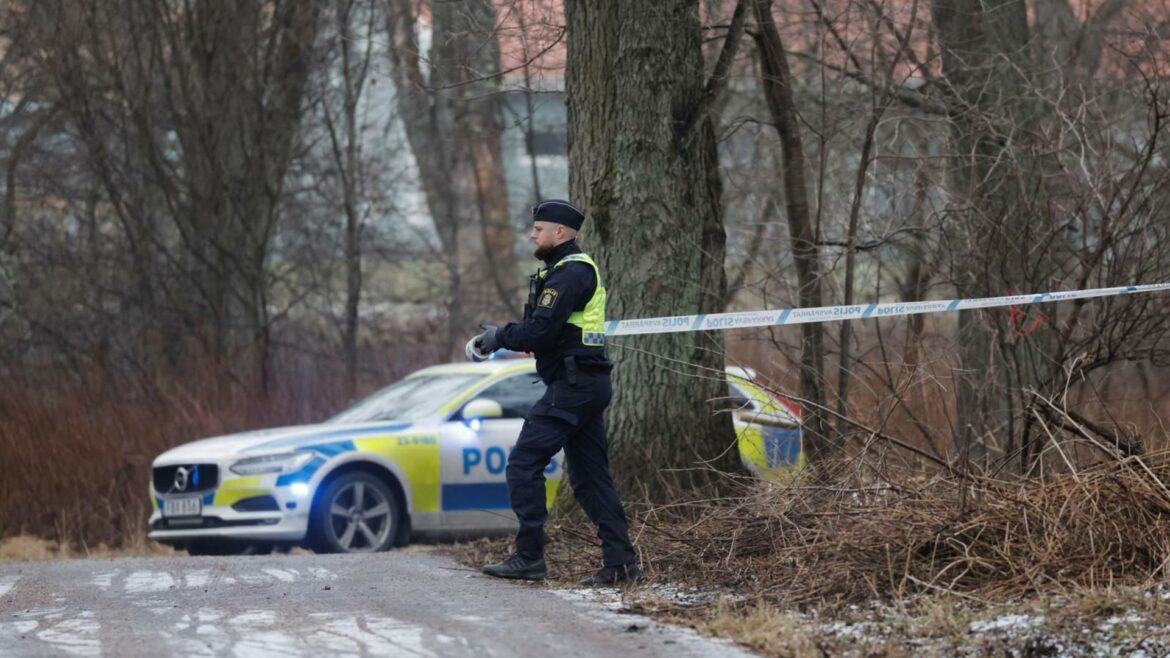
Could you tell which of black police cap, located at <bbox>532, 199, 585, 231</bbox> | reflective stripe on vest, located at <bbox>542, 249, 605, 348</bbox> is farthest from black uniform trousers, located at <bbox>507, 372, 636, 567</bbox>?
black police cap, located at <bbox>532, 199, 585, 231</bbox>

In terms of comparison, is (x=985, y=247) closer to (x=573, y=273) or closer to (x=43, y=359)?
(x=573, y=273)

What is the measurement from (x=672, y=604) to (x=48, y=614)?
259 centimetres

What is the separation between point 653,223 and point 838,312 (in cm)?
135

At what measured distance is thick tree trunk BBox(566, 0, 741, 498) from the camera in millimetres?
9844

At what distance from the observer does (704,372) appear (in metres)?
10.0

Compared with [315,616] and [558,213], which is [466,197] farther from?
[315,616]

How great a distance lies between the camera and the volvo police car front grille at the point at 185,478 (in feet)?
39.8

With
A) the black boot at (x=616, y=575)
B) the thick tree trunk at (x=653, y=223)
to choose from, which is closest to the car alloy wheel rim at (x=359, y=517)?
the thick tree trunk at (x=653, y=223)

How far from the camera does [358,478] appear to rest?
12.2 m

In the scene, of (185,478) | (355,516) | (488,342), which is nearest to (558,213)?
(488,342)

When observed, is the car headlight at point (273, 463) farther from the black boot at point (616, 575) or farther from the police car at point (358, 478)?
the black boot at point (616, 575)

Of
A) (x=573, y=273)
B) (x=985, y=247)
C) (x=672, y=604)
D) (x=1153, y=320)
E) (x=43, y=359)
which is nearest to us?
(x=672, y=604)

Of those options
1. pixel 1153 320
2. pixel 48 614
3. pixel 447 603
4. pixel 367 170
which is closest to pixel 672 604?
pixel 447 603

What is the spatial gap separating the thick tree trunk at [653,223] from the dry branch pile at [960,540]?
1.81m
